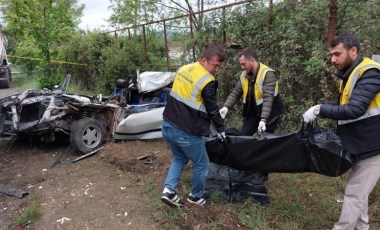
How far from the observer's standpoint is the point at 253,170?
355 centimetres

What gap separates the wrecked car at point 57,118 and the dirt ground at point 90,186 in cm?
29

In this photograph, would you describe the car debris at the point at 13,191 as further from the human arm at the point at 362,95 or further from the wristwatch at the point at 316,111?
the human arm at the point at 362,95

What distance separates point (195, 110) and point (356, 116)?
4.60ft

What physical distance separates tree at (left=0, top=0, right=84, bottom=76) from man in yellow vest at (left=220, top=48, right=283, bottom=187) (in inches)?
350

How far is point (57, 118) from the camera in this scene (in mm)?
5488

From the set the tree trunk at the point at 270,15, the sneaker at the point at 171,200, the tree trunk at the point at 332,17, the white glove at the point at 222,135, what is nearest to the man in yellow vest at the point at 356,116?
the white glove at the point at 222,135

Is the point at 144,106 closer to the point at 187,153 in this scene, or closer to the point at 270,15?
the point at 270,15

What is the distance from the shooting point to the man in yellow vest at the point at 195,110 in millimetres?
3240

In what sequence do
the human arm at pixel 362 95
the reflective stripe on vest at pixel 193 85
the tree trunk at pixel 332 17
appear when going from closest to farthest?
the human arm at pixel 362 95 → the reflective stripe on vest at pixel 193 85 → the tree trunk at pixel 332 17

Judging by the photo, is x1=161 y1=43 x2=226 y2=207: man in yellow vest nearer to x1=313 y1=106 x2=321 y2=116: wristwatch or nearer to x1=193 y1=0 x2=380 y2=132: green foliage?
x1=313 y1=106 x2=321 y2=116: wristwatch

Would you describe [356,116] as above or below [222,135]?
above

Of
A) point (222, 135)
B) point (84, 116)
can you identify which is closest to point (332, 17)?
point (222, 135)

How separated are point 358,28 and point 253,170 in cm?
262

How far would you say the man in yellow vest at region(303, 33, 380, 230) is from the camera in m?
2.58
